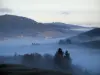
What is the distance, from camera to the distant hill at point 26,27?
1.97 meters

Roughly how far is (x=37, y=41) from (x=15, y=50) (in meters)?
0.24

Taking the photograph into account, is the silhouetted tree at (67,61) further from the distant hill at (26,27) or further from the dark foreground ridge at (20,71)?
the distant hill at (26,27)

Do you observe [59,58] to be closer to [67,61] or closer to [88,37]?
[67,61]

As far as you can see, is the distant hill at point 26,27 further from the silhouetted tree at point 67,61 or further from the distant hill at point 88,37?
the silhouetted tree at point 67,61

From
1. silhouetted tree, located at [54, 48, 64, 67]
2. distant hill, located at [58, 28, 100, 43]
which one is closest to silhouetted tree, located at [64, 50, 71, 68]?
silhouetted tree, located at [54, 48, 64, 67]

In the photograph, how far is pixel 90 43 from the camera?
6.39ft

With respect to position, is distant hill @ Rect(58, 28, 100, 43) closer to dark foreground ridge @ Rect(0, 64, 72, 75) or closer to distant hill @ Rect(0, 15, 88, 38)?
distant hill @ Rect(0, 15, 88, 38)

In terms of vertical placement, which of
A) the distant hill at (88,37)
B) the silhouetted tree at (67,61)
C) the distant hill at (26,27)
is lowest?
the silhouetted tree at (67,61)

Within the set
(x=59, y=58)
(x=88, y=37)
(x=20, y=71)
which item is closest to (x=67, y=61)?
(x=59, y=58)

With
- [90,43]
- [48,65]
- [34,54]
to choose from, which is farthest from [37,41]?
[90,43]

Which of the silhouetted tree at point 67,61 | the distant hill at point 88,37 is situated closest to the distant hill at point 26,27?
the distant hill at point 88,37

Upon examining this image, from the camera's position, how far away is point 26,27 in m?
2.00

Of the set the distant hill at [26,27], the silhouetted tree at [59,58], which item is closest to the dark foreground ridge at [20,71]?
the silhouetted tree at [59,58]

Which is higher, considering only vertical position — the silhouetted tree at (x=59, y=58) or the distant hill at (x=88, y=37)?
the distant hill at (x=88, y=37)
